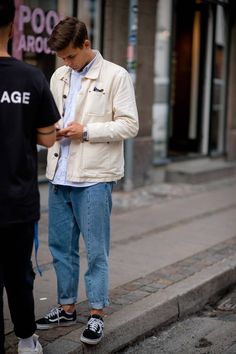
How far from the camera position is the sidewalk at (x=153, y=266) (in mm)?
4566

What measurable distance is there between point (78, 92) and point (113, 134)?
13.5 inches

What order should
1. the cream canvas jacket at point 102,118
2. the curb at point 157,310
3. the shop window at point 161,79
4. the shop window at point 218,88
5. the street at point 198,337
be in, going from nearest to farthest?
the cream canvas jacket at point 102,118 < the curb at point 157,310 < the street at point 198,337 < the shop window at point 161,79 < the shop window at point 218,88

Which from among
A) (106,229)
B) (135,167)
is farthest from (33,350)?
(135,167)

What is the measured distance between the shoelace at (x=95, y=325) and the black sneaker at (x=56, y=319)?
28cm

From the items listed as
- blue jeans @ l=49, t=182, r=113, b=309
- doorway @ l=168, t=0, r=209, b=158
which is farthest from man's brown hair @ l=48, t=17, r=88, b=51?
doorway @ l=168, t=0, r=209, b=158

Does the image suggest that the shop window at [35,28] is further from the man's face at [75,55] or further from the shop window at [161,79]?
the man's face at [75,55]

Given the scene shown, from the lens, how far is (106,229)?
422cm

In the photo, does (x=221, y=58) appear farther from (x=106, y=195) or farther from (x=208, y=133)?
(x=106, y=195)

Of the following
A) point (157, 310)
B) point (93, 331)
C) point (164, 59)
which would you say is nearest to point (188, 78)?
point (164, 59)

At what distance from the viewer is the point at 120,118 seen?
4.14 metres

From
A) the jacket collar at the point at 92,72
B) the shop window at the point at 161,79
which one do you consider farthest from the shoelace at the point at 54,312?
the shop window at the point at 161,79

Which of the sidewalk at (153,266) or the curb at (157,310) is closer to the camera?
the curb at (157,310)

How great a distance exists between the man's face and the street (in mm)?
1893

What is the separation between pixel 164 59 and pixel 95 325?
745cm
